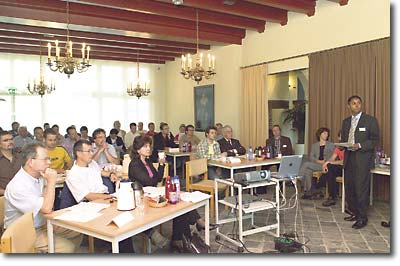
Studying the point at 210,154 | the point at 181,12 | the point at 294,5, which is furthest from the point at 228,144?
the point at 294,5

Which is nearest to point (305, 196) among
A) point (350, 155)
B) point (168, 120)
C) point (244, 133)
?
point (350, 155)

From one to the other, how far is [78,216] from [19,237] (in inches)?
21.4

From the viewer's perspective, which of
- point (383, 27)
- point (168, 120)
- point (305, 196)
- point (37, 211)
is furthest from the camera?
point (168, 120)

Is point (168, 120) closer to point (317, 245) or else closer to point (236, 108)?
point (236, 108)

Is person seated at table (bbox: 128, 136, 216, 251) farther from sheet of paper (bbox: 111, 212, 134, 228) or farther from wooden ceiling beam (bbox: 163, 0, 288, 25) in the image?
wooden ceiling beam (bbox: 163, 0, 288, 25)

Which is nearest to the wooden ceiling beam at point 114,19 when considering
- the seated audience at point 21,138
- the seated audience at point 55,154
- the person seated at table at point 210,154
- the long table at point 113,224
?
the seated audience at point 55,154

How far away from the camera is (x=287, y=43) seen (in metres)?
6.70

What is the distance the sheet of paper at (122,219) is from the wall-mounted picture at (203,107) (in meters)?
6.66

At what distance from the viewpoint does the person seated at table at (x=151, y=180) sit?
3469mm

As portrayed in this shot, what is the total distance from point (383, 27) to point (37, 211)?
5184 millimetres

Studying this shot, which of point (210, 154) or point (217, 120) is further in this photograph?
point (217, 120)

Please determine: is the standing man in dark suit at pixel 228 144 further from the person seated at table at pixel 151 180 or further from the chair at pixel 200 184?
the person seated at table at pixel 151 180

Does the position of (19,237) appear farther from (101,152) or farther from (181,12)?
(181,12)
